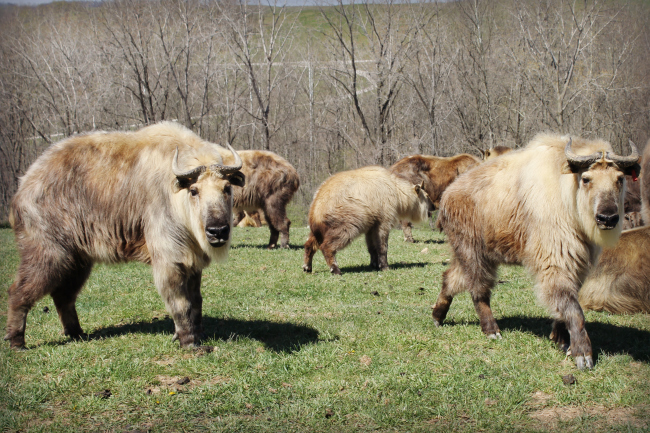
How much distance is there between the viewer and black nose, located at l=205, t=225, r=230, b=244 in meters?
5.19

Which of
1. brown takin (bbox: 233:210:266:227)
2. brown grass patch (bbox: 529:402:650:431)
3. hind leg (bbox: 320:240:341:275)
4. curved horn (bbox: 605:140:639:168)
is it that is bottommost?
brown takin (bbox: 233:210:266:227)

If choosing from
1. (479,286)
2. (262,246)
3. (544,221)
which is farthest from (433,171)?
(544,221)

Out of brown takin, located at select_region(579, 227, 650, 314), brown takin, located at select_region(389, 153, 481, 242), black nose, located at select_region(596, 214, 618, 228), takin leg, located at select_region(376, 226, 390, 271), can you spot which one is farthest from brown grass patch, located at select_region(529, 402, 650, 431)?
brown takin, located at select_region(389, 153, 481, 242)

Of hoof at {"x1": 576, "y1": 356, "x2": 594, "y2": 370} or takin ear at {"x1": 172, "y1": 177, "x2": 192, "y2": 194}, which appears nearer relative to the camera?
hoof at {"x1": 576, "y1": 356, "x2": 594, "y2": 370}

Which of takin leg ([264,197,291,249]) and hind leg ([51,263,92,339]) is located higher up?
hind leg ([51,263,92,339])

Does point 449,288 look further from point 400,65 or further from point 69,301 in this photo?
point 400,65

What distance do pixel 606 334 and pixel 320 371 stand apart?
345 centimetres

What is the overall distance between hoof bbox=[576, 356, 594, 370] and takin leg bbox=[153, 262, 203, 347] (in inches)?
151

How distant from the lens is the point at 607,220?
15.7 ft

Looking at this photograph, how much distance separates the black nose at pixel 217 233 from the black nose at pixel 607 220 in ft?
Result: 11.5

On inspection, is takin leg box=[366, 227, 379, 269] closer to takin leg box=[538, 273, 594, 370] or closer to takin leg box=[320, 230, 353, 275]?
takin leg box=[320, 230, 353, 275]

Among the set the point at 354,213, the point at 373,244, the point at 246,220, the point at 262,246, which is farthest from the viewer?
the point at 246,220

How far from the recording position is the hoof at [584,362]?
4.93 meters

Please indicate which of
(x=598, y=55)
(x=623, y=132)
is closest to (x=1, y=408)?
(x=623, y=132)
